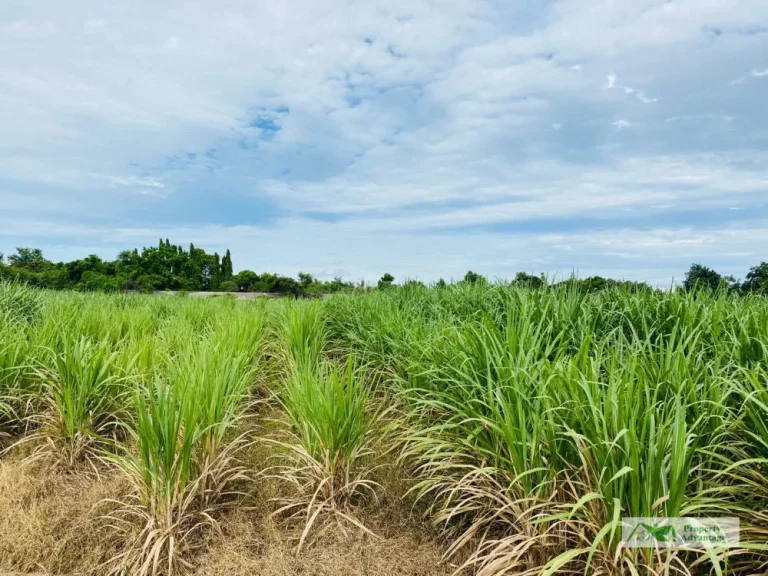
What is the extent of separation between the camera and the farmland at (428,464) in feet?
5.70

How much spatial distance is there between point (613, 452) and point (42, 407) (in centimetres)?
406

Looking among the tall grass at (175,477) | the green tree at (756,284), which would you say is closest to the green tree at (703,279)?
the green tree at (756,284)

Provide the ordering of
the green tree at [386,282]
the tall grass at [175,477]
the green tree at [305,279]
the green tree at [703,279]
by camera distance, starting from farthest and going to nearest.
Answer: the green tree at [305,279] → the green tree at [386,282] → the green tree at [703,279] → the tall grass at [175,477]

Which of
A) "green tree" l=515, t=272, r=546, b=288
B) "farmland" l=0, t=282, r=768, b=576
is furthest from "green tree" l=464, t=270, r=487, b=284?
"farmland" l=0, t=282, r=768, b=576

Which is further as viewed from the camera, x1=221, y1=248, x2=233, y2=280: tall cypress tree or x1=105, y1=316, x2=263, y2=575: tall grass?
x1=221, y1=248, x2=233, y2=280: tall cypress tree

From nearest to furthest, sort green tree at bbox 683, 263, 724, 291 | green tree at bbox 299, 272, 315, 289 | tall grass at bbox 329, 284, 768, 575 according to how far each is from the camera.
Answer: tall grass at bbox 329, 284, 768, 575 < green tree at bbox 683, 263, 724, 291 < green tree at bbox 299, 272, 315, 289

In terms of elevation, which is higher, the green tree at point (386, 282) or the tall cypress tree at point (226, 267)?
the tall cypress tree at point (226, 267)

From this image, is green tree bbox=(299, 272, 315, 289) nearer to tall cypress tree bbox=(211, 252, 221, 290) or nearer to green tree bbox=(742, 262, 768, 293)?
tall cypress tree bbox=(211, 252, 221, 290)

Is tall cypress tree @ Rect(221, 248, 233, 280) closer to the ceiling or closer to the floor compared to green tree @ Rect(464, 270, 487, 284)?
closer to the ceiling

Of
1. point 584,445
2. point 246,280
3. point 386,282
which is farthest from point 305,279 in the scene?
point 584,445

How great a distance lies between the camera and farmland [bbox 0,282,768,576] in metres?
1.74

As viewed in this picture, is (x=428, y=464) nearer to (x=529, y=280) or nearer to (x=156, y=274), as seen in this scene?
(x=529, y=280)

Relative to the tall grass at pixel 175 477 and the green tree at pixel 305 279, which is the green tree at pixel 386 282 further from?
the green tree at pixel 305 279

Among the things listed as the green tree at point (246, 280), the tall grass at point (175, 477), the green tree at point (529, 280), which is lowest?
the tall grass at point (175, 477)
